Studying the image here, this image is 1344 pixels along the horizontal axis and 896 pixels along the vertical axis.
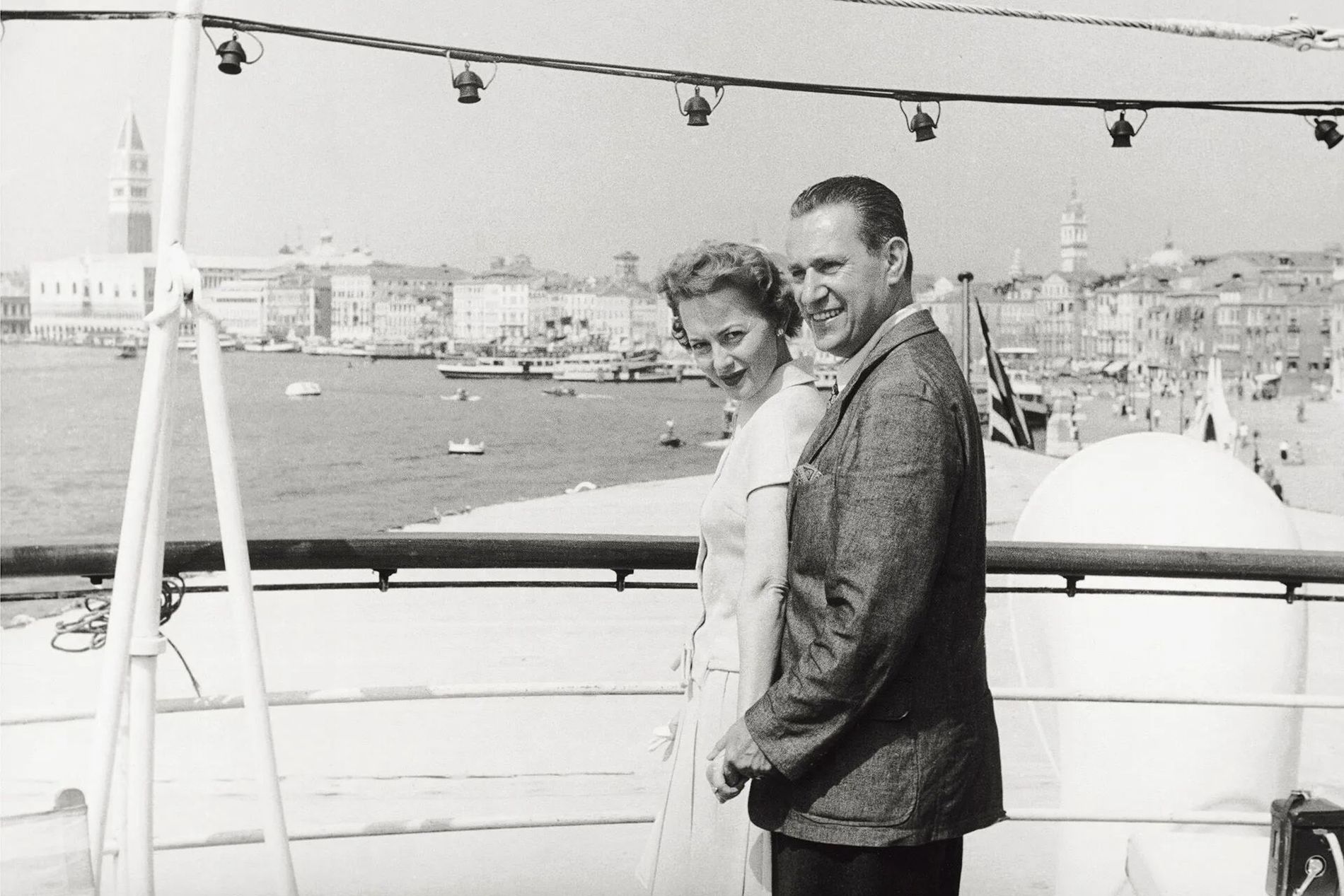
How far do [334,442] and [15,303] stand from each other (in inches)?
958

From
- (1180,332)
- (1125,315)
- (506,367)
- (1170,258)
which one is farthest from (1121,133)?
(506,367)

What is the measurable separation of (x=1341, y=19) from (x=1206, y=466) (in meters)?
16.7

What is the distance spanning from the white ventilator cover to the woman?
4.91 ft

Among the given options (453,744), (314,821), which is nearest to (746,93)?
(453,744)

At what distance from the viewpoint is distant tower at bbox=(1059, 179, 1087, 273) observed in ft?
162

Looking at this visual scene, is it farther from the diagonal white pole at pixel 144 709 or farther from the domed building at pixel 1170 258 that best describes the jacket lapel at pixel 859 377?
the domed building at pixel 1170 258

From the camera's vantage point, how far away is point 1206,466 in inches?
108

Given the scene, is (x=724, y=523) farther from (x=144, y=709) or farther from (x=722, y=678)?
(x=144, y=709)

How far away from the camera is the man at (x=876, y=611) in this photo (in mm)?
994

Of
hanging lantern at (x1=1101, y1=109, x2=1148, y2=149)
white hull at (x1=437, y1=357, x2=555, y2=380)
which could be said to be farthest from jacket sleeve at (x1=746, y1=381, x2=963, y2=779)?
white hull at (x1=437, y1=357, x2=555, y2=380)

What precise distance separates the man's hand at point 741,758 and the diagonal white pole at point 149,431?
535 mm

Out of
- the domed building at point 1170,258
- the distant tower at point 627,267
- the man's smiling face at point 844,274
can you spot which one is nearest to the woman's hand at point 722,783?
the man's smiling face at point 844,274

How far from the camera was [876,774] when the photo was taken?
1042mm

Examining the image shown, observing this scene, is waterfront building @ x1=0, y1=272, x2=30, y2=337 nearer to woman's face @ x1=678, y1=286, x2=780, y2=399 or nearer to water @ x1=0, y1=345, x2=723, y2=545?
water @ x1=0, y1=345, x2=723, y2=545
